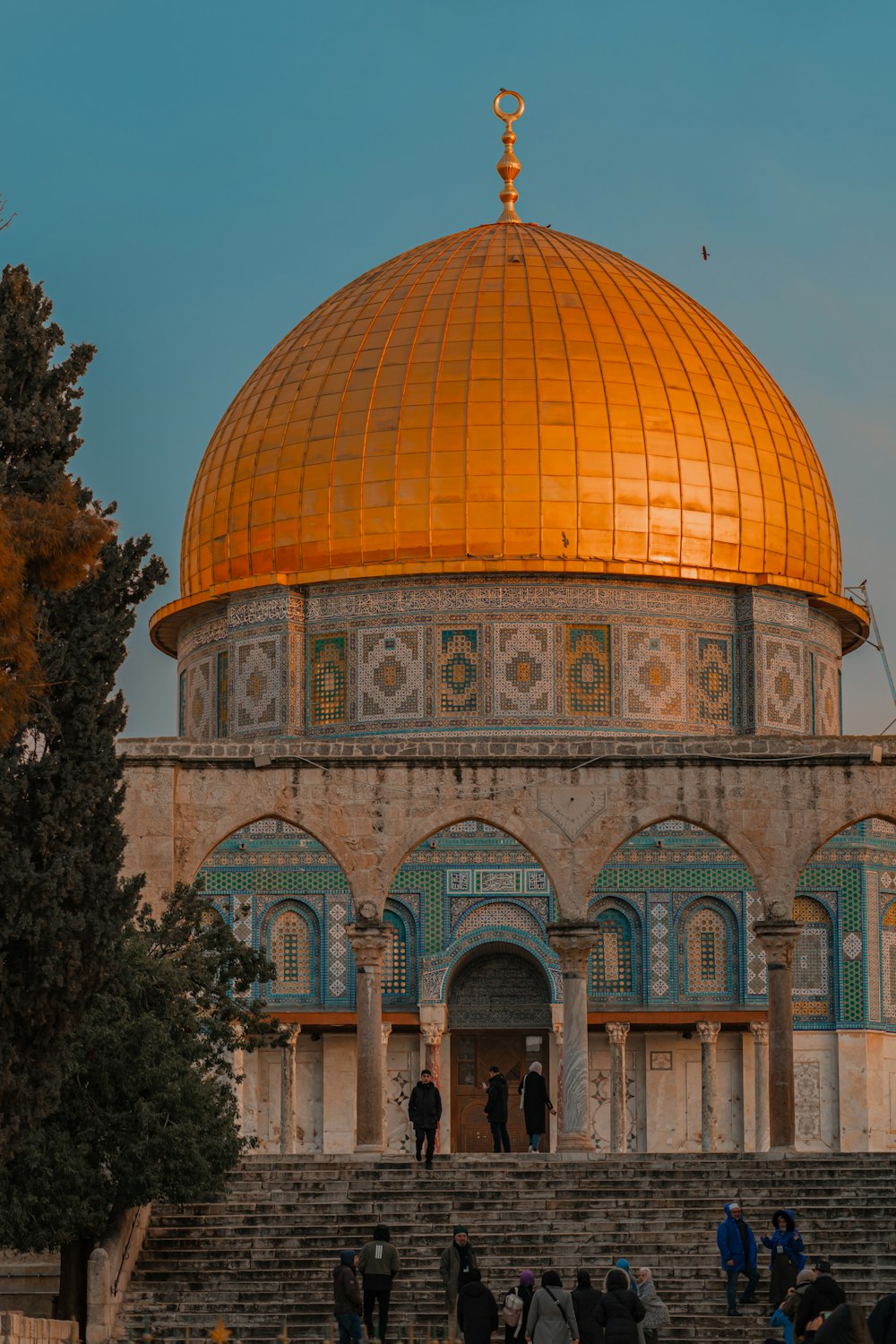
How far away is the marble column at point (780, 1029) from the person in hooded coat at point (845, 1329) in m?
9.70

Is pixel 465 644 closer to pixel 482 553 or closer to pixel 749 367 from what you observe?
pixel 482 553

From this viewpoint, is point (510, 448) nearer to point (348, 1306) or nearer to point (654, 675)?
point (654, 675)

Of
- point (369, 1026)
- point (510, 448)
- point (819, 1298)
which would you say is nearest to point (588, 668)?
point (510, 448)

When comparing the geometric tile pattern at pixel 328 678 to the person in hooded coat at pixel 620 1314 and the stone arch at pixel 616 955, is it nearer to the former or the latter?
the stone arch at pixel 616 955

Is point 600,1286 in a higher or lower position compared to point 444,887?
lower

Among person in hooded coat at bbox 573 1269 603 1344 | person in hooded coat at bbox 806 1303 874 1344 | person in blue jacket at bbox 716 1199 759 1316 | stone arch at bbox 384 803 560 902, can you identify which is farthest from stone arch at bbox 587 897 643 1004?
person in hooded coat at bbox 806 1303 874 1344

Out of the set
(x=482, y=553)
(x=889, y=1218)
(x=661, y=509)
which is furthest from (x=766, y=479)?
(x=889, y=1218)

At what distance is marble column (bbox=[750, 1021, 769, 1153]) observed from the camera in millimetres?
25156

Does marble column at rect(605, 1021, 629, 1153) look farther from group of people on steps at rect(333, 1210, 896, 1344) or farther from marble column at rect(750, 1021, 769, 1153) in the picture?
group of people on steps at rect(333, 1210, 896, 1344)

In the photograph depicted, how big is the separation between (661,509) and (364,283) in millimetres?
4541

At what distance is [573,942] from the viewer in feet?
66.8

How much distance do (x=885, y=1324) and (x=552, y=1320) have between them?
265 centimetres

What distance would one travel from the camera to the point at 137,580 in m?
14.9

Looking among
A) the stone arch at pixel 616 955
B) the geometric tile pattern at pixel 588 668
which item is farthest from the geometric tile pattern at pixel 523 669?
the stone arch at pixel 616 955
